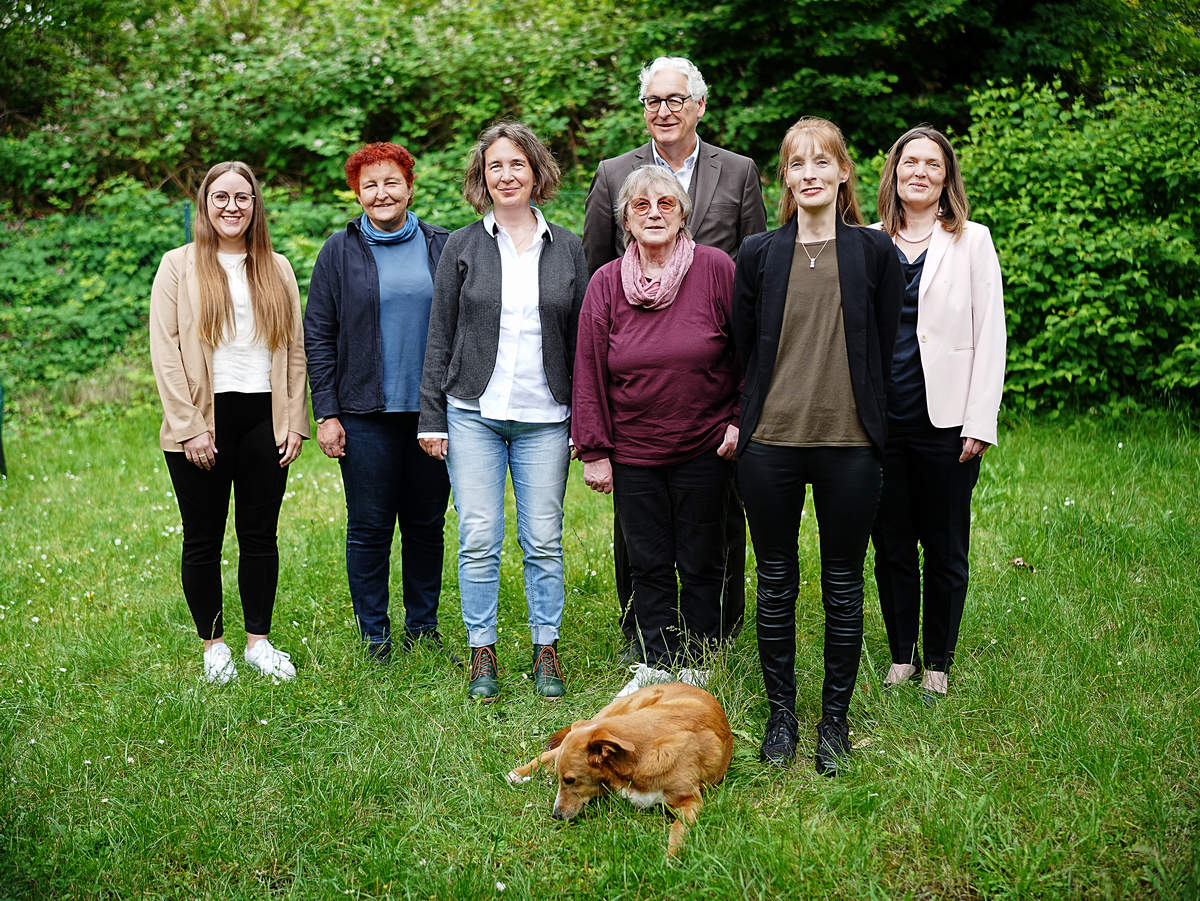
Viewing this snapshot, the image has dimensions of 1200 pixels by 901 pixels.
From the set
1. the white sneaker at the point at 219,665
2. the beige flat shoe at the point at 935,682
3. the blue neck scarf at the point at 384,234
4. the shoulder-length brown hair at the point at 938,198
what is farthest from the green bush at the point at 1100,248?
the white sneaker at the point at 219,665

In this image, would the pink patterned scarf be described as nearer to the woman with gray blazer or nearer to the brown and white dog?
the woman with gray blazer

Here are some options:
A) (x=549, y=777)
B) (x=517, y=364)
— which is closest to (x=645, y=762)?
(x=549, y=777)

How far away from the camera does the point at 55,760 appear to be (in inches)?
140

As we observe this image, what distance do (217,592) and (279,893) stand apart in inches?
67.8

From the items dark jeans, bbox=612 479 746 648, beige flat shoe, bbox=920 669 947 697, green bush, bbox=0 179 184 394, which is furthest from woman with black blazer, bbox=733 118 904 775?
green bush, bbox=0 179 184 394

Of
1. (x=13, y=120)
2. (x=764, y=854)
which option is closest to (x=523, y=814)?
(x=764, y=854)

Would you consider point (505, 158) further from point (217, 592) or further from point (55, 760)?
point (55, 760)

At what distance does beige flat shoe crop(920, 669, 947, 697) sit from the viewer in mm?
3852

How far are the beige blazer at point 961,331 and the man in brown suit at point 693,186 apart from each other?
74cm

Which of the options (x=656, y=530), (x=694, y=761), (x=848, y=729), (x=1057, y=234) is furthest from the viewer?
(x=1057, y=234)

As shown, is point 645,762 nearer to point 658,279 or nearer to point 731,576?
point 731,576

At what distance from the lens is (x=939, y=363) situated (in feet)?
11.7

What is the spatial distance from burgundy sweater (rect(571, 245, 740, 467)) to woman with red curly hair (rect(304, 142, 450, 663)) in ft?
2.64

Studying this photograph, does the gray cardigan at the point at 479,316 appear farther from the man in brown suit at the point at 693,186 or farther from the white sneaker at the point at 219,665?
the white sneaker at the point at 219,665
